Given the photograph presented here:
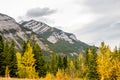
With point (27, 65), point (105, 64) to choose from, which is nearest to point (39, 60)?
point (27, 65)

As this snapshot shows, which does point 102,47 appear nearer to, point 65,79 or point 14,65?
point 14,65

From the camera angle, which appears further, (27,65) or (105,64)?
(105,64)

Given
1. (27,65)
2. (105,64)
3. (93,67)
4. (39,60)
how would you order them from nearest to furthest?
(27,65)
(105,64)
(39,60)
(93,67)

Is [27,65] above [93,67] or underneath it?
above

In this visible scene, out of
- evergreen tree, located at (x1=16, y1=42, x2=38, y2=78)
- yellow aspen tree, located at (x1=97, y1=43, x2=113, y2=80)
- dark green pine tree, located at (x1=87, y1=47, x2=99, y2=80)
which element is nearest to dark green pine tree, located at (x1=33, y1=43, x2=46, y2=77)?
evergreen tree, located at (x1=16, y1=42, x2=38, y2=78)

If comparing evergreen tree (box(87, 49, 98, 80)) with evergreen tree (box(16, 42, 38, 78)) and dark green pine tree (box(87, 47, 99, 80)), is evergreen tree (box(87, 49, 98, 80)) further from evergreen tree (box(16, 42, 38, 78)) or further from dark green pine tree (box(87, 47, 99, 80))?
evergreen tree (box(16, 42, 38, 78))

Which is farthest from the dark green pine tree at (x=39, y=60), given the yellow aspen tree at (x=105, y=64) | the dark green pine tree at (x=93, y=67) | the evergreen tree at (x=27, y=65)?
the yellow aspen tree at (x=105, y=64)

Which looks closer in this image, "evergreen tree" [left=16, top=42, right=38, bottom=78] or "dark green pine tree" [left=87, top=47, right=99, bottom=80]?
"evergreen tree" [left=16, top=42, right=38, bottom=78]

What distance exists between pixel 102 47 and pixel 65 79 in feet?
159

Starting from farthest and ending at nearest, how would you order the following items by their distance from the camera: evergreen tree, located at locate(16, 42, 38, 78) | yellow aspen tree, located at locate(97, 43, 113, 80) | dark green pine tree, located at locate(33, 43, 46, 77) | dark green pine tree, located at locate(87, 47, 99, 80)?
1. dark green pine tree, located at locate(87, 47, 99, 80)
2. dark green pine tree, located at locate(33, 43, 46, 77)
3. yellow aspen tree, located at locate(97, 43, 113, 80)
4. evergreen tree, located at locate(16, 42, 38, 78)

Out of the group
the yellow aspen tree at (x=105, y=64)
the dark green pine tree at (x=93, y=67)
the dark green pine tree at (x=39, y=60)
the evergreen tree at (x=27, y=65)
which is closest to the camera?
the evergreen tree at (x=27, y=65)

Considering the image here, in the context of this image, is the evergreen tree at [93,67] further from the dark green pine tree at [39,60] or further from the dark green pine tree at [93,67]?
the dark green pine tree at [39,60]

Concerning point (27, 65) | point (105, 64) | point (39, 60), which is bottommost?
point (105, 64)

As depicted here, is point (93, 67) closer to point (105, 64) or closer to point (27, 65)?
point (105, 64)
